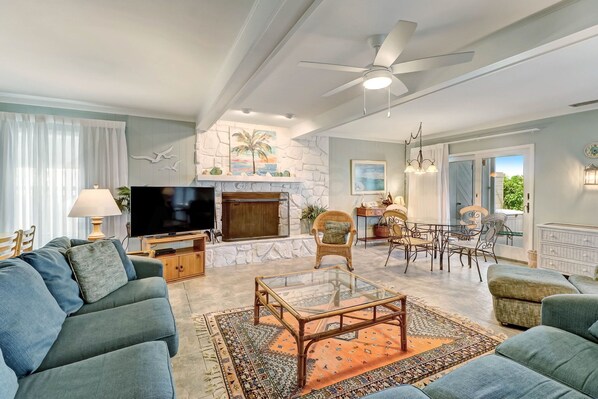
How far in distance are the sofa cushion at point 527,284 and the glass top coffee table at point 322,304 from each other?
39.0 inches

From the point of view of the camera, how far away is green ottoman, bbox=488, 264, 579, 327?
2.37 metres

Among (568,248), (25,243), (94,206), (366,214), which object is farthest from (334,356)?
(366,214)

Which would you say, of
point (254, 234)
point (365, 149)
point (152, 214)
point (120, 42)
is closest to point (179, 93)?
point (120, 42)

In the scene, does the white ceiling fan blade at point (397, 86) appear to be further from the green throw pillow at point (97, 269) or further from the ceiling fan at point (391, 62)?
the green throw pillow at point (97, 269)

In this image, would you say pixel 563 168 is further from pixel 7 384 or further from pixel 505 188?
pixel 7 384

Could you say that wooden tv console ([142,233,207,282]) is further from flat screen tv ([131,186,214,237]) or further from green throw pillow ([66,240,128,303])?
green throw pillow ([66,240,128,303])

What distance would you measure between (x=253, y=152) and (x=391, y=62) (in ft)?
11.3

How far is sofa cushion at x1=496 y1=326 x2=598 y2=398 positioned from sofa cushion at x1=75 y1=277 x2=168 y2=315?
2323 mm

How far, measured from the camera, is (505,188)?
5.24m

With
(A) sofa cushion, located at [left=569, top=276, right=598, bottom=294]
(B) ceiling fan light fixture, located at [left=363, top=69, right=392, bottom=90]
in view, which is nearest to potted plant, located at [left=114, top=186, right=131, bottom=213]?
(B) ceiling fan light fixture, located at [left=363, top=69, right=392, bottom=90]

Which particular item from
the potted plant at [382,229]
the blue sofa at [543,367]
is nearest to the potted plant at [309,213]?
the potted plant at [382,229]

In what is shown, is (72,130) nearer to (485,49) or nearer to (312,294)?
(312,294)

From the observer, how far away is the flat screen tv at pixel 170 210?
383cm

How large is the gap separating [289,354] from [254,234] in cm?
327
